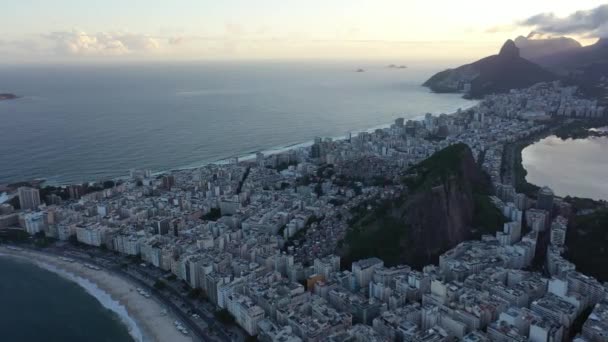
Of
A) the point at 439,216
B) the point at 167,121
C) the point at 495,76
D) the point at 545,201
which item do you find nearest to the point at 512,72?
the point at 495,76

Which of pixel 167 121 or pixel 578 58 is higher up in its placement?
pixel 578 58

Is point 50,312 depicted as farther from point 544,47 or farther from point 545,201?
point 544,47

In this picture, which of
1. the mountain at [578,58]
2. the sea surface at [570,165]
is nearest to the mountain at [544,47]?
the mountain at [578,58]

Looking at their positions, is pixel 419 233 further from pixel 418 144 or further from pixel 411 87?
pixel 411 87

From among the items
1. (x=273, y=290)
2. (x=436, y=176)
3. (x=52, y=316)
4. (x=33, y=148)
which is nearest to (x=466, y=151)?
(x=436, y=176)

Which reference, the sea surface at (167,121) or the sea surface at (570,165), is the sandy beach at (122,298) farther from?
the sea surface at (570,165)

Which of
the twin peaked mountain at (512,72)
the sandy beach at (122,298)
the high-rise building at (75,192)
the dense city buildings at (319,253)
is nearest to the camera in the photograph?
the dense city buildings at (319,253)
